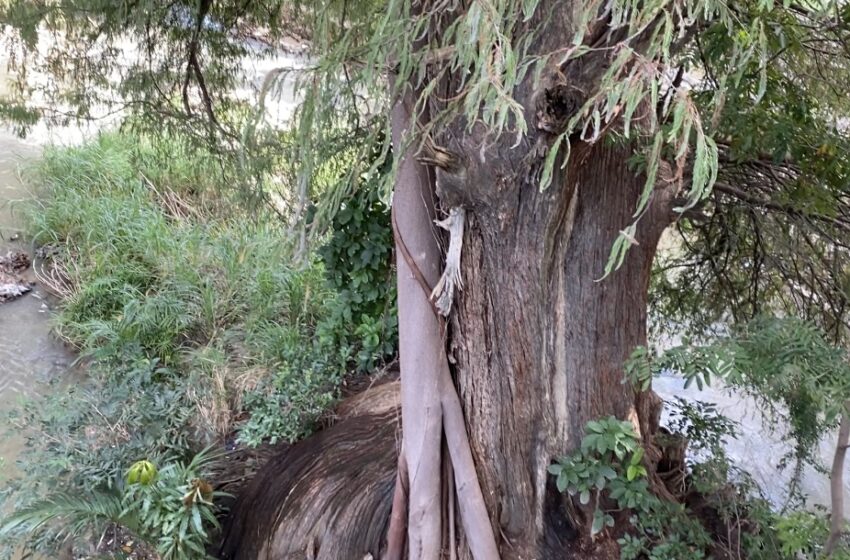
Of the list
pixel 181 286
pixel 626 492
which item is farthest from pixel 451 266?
pixel 181 286

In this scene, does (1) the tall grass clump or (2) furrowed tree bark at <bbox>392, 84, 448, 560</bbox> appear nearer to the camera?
(2) furrowed tree bark at <bbox>392, 84, 448, 560</bbox>

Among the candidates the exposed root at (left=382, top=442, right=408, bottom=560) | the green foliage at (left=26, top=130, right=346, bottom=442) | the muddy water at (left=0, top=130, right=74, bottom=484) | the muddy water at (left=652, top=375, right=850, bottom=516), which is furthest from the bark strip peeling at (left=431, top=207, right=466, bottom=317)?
the muddy water at (left=0, top=130, right=74, bottom=484)

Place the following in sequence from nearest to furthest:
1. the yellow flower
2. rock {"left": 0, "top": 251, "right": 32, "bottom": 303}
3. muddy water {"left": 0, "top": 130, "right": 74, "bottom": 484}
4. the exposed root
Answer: the exposed root, the yellow flower, muddy water {"left": 0, "top": 130, "right": 74, "bottom": 484}, rock {"left": 0, "top": 251, "right": 32, "bottom": 303}

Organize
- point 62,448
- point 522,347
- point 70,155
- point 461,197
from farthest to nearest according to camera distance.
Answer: point 70,155 < point 62,448 < point 522,347 < point 461,197

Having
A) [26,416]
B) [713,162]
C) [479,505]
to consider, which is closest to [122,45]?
[26,416]

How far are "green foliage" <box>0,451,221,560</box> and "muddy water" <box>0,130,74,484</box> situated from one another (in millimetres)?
1221

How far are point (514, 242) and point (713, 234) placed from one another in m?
1.36

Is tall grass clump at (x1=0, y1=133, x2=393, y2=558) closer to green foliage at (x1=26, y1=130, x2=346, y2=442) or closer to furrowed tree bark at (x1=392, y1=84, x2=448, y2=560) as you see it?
green foliage at (x1=26, y1=130, x2=346, y2=442)

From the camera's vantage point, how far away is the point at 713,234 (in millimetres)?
2842

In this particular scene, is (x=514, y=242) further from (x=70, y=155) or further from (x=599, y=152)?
(x=70, y=155)

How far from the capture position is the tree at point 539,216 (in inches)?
62.3

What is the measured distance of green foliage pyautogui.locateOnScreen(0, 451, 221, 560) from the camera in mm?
2527

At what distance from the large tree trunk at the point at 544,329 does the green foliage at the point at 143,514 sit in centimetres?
116

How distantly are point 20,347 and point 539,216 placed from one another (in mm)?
4226
